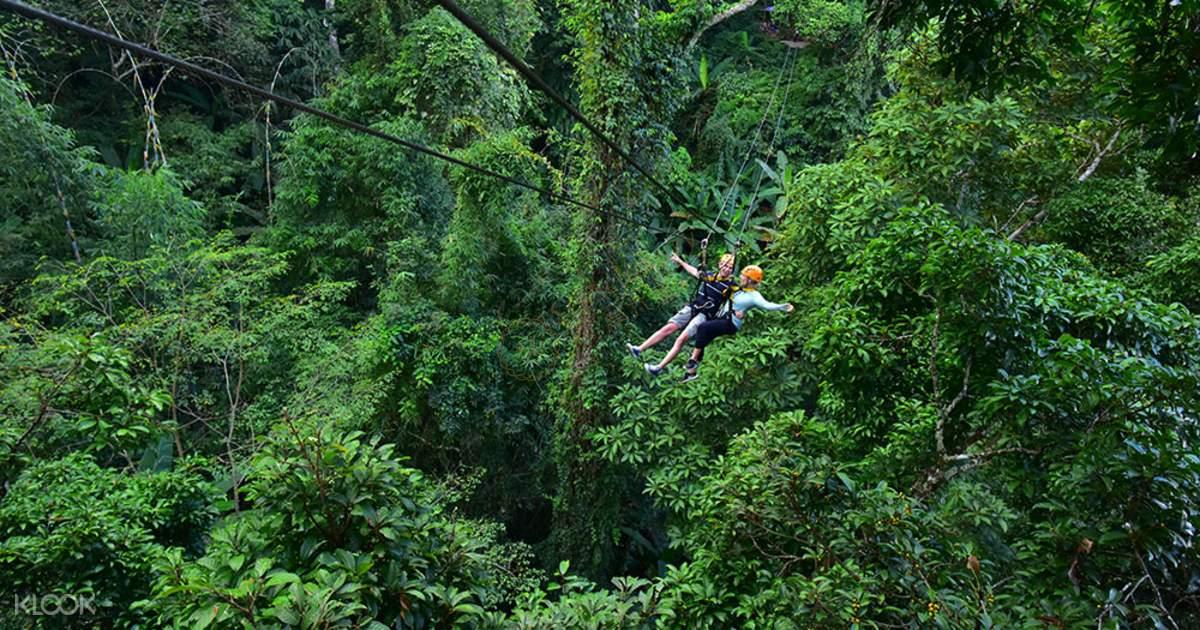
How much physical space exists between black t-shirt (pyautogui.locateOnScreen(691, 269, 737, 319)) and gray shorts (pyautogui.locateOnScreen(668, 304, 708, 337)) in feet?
0.26

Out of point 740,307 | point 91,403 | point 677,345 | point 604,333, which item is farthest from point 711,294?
point 91,403

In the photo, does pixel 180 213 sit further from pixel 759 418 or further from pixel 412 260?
pixel 759 418

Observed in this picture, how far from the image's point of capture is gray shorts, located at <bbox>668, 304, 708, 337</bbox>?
5.52 m

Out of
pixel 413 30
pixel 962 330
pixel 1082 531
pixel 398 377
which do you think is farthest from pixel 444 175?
pixel 1082 531

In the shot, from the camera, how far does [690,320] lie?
568 centimetres

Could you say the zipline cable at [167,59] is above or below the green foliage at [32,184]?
above

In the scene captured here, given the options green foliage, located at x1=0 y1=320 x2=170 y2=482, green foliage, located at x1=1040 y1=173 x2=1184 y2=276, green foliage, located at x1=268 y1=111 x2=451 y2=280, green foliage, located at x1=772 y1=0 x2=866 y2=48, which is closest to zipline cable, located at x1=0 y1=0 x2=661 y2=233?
green foliage, located at x1=0 y1=320 x2=170 y2=482

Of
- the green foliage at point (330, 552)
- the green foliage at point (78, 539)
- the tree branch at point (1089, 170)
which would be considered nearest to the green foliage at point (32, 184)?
the green foliage at point (78, 539)

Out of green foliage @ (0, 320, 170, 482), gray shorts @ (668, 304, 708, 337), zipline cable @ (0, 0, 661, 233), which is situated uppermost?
zipline cable @ (0, 0, 661, 233)

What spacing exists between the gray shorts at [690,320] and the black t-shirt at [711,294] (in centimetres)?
8

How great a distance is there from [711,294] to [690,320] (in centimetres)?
41

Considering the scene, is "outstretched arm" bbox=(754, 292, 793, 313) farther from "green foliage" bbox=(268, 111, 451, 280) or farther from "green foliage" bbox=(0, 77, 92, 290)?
"green foliage" bbox=(0, 77, 92, 290)

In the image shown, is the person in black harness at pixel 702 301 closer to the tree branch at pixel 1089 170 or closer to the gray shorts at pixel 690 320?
the gray shorts at pixel 690 320

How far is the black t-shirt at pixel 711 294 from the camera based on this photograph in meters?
5.17
